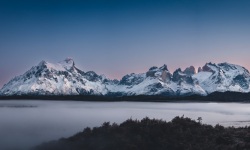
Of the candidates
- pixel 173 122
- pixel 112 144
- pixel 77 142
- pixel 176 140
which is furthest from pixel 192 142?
pixel 77 142

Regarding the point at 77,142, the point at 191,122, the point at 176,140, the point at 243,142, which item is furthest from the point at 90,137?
the point at 243,142

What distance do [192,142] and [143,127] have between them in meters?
3.58

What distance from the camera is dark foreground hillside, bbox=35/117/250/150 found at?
27.3 m

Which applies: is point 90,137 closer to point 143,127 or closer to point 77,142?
point 77,142

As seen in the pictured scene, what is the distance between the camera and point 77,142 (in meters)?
28.6

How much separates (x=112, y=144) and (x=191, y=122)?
310 inches

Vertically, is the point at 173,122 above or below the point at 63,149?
above

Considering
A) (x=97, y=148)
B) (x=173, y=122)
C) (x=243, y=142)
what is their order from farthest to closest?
(x=173, y=122) < (x=243, y=142) < (x=97, y=148)

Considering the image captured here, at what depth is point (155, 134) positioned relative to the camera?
28.8 m

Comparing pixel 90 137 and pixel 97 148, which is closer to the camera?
pixel 97 148

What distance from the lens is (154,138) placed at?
2834cm

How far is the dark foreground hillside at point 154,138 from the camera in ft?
89.7

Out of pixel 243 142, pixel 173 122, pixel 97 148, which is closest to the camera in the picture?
pixel 97 148

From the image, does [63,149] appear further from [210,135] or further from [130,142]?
[210,135]
